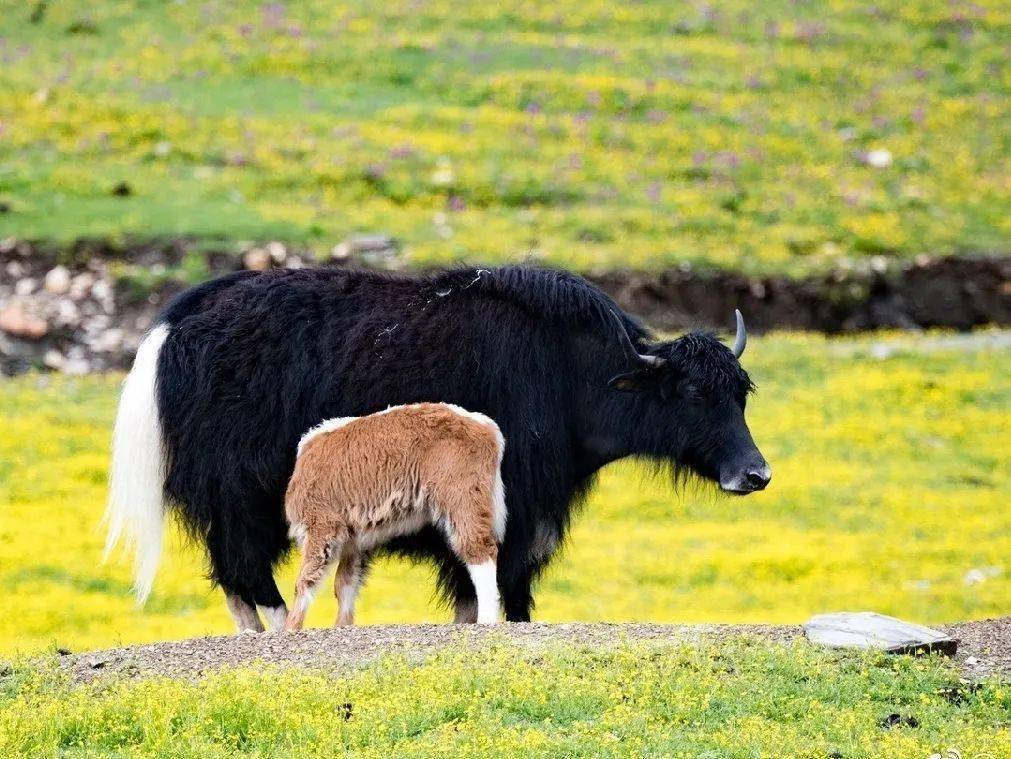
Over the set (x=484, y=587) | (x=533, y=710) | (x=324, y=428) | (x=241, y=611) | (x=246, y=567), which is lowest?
(x=241, y=611)

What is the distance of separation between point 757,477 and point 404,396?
203 centimetres

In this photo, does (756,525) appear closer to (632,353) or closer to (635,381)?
(635,381)

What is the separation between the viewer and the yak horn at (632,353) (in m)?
9.47

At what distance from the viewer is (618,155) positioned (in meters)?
29.9

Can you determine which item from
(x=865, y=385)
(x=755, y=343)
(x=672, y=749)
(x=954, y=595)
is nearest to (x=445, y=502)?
(x=672, y=749)

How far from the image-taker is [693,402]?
378 inches

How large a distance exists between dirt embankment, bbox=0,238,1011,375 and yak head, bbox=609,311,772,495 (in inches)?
479

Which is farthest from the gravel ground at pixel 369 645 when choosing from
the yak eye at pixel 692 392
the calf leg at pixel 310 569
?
the yak eye at pixel 692 392

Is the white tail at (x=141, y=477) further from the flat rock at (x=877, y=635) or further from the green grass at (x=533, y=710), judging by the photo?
the flat rock at (x=877, y=635)

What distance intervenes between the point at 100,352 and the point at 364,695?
1557 cm

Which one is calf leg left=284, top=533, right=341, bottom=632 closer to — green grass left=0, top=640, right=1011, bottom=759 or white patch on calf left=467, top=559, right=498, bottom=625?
white patch on calf left=467, top=559, right=498, bottom=625

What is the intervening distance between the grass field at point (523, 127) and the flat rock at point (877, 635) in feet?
52.0

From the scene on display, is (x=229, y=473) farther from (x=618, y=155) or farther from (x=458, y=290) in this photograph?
(x=618, y=155)

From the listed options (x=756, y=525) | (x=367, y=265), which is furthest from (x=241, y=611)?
(x=367, y=265)
